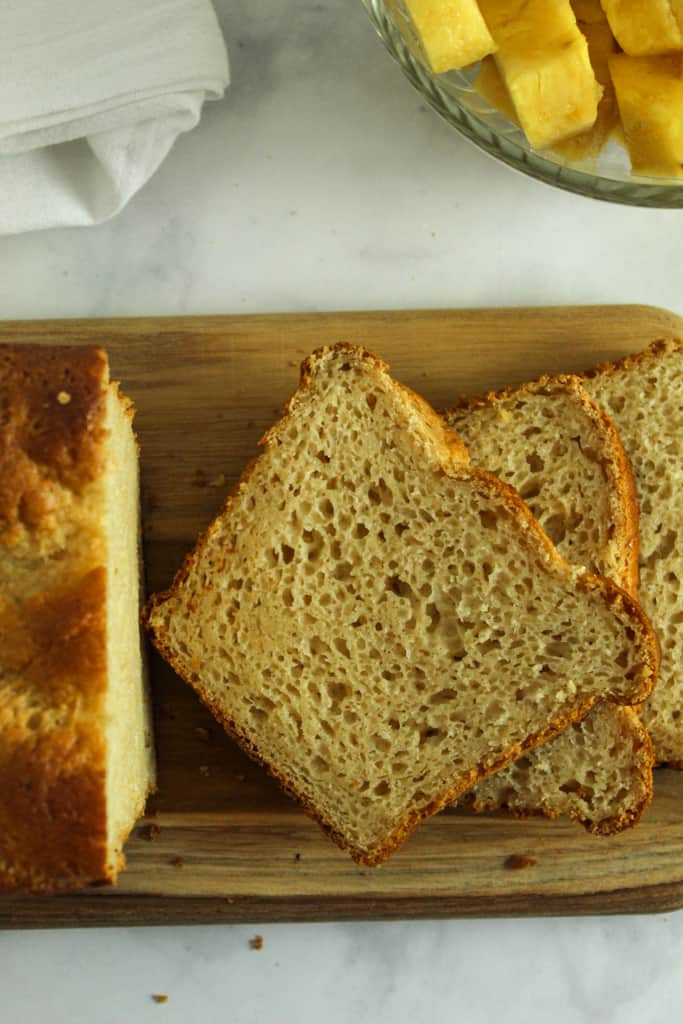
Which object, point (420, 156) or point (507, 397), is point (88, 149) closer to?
point (420, 156)

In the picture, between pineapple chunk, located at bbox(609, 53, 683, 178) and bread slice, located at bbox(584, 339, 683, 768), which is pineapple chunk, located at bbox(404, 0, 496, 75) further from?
bread slice, located at bbox(584, 339, 683, 768)

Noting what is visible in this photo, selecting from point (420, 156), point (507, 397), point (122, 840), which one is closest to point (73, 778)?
point (122, 840)

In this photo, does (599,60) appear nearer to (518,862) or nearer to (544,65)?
(544,65)

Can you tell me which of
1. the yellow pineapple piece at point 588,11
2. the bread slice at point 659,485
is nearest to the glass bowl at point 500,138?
the yellow pineapple piece at point 588,11

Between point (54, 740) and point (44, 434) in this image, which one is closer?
point (54, 740)

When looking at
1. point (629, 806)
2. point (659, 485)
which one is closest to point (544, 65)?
point (659, 485)

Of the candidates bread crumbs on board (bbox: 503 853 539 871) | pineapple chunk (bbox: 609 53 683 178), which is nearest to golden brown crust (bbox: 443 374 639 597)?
pineapple chunk (bbox: 609 53 683 178)

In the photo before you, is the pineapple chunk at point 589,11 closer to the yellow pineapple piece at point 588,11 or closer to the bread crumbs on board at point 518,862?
the yellow pineapple piece at point 588,11
